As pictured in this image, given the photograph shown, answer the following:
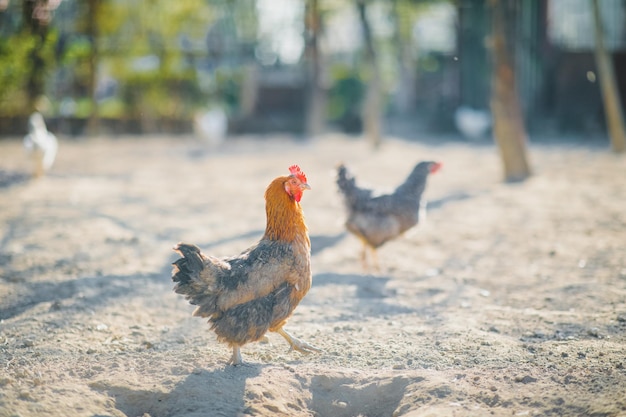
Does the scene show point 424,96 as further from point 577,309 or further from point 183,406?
point 183,406

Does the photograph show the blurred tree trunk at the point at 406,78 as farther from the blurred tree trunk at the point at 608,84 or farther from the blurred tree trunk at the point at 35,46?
the blurred tree trunk at the point at 35,46

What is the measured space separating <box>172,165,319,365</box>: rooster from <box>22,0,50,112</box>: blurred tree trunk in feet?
54.7

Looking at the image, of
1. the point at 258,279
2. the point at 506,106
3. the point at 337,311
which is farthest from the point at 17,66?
the point at 258,279

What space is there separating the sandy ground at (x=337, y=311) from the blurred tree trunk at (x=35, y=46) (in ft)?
30.1

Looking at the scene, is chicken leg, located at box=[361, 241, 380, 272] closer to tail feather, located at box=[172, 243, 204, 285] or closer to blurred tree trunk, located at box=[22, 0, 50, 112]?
tail feather, located at box=[172, 243, 204, 285]

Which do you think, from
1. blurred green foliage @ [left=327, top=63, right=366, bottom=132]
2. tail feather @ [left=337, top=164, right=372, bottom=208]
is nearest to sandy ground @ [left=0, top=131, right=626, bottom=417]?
tail feather @ [left=337, top=164, right=372, bottom=208]

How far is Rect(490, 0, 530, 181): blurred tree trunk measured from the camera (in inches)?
414

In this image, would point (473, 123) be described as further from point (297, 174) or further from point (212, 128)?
point (297, 174)

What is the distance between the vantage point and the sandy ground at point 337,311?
343 centimetres

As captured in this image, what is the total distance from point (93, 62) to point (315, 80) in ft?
22.5

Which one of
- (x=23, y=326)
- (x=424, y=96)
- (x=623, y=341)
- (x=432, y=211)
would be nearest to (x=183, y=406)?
(x=23, y=326)

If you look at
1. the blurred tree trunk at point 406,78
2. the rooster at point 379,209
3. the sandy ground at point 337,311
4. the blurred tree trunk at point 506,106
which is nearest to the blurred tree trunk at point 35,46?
the sandy ground at point 337,311

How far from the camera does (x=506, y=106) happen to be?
10703mm

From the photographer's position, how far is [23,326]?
4.45 metres
